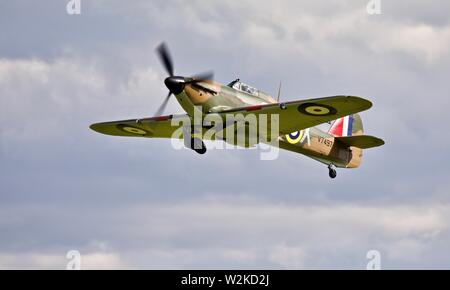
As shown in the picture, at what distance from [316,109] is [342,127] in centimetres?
788

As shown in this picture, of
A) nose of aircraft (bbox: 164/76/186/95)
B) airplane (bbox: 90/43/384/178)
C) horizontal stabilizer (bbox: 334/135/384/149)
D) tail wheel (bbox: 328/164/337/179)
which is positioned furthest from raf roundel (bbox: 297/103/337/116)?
tail wheel (bbox: 328/164/337/179)

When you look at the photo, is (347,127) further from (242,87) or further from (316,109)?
(316,109)

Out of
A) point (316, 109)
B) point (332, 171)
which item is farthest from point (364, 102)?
point (332, 171)

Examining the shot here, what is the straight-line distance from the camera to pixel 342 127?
1431 inches

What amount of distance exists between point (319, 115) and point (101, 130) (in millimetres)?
10352

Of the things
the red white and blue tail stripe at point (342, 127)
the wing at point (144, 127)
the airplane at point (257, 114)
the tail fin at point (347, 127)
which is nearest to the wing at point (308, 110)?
the airplane at point (257, 114)

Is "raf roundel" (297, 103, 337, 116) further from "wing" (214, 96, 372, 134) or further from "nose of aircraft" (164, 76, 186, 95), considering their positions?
"nose of aircraft" (164, 76, 186, 95)

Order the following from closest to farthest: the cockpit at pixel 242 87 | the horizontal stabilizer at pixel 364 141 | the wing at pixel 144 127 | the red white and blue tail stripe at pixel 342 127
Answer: the cockpit at pixel 242 87 → the wing at pixel 144 127 → the horizontal stabilizer at pixel 364 141 → the red white and blue tail stripe at pixel 342 127

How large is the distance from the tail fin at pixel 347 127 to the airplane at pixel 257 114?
3.9 inches

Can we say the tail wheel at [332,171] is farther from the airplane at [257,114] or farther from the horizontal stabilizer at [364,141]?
the horizontal stabilizer at [364,141]

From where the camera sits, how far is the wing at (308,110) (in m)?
27.5
